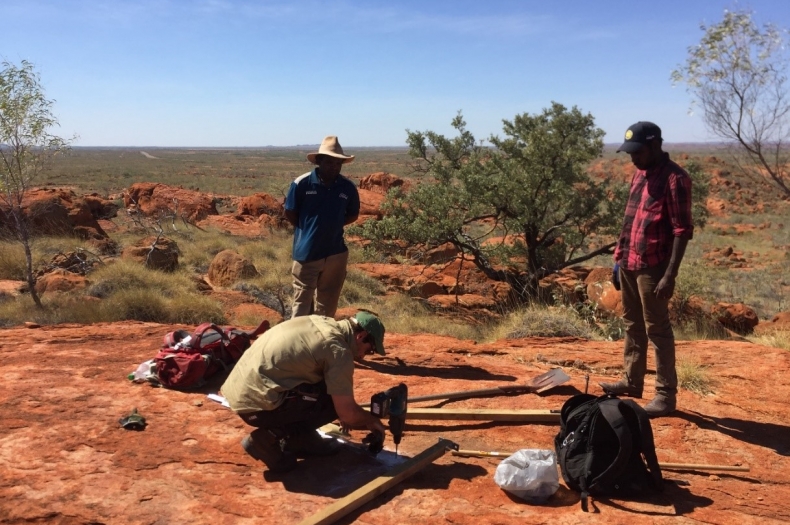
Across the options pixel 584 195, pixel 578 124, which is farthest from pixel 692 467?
pixel 578 124

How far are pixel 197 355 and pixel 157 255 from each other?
24.6ft

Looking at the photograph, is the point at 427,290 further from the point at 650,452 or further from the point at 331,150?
the point at 650,452

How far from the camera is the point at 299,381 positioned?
132 inches

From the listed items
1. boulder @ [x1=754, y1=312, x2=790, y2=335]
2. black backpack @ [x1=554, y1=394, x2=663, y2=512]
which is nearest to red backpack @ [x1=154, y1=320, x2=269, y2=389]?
black backpack @ [x1=554, y1=394, x2=663, y2=512]

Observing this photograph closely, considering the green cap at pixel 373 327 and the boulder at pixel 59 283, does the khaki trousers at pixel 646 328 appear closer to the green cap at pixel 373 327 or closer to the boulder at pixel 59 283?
the green cap at pixel 373 327

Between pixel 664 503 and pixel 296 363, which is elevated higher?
pixel 296 363

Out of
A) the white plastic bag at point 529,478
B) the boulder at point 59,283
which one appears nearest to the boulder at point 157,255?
the boulder at point 59,283

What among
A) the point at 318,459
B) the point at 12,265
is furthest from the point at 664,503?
the point at 12,265

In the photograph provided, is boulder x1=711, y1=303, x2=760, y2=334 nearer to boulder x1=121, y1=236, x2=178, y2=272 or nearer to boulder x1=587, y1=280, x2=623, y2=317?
boulder x1=587, y1=280, x2=623, y2=317

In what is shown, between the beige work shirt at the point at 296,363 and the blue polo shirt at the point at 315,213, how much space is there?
1765 mm

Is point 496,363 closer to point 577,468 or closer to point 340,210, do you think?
point 340,210

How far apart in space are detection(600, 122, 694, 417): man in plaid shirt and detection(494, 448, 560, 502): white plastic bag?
146cm

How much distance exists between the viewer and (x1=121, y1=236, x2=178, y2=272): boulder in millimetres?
11492

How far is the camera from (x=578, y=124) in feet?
34.9
